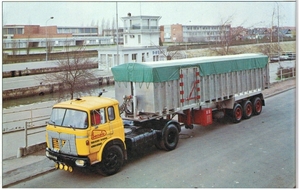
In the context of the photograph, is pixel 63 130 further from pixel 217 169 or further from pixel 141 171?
pixel 217 169

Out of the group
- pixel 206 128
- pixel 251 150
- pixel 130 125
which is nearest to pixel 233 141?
pixel 251 150

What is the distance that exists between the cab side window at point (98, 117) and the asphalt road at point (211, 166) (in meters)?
1.48

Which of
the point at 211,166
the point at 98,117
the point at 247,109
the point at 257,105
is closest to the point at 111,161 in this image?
the point at 98,117

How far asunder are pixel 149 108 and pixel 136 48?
889 inches

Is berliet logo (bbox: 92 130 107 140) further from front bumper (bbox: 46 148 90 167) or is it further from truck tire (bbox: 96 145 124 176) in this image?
front bumper (bbox: 46 148 90 167)

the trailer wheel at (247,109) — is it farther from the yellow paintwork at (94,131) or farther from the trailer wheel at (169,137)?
the yellow paintwork at (94,131)

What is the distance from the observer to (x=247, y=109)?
15.2 m

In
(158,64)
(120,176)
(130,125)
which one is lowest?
(120,176)

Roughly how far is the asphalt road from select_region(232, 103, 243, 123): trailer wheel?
3.53 feet

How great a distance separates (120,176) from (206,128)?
564cm

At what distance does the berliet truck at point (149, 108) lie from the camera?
29.2ft

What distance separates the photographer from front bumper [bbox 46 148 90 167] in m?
8.67

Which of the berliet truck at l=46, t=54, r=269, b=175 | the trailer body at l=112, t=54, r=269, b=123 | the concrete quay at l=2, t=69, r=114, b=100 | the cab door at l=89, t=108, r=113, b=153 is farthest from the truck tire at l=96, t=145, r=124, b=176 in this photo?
the concrete quay at l=2, t=69, r=114, b=100

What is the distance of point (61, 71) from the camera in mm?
19359
